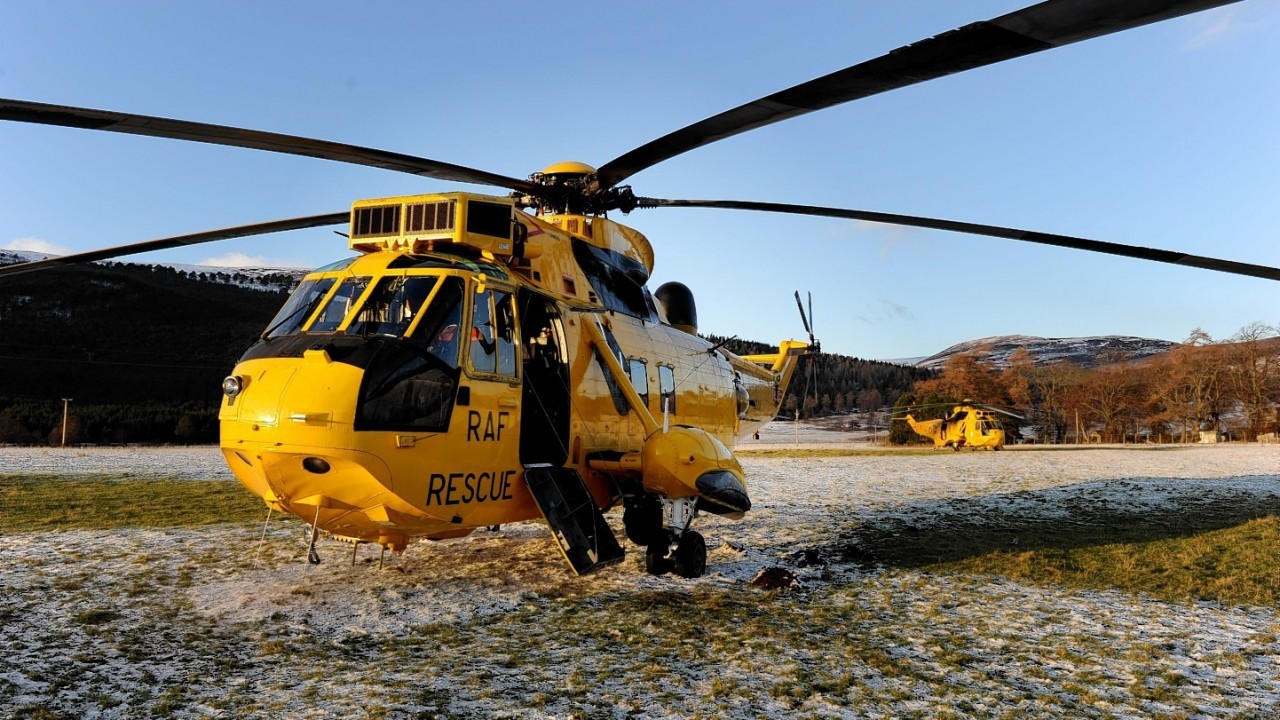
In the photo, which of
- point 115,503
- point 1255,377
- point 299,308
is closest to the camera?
point 299,308

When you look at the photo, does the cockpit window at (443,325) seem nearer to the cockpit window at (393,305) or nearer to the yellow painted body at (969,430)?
the cockpit window at (393,305)

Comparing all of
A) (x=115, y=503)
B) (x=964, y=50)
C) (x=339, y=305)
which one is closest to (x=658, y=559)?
(x=339, y=305)

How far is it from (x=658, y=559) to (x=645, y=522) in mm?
584

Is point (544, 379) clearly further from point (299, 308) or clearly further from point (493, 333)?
point (299, 308)

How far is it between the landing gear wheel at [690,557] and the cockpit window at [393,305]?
408 cm

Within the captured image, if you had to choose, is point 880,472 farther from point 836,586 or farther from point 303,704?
point 303,704

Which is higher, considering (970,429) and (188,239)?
(188,239)

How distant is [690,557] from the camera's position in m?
8.18

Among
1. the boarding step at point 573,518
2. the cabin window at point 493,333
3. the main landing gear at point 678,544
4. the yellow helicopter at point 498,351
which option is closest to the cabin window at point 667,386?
the yellow helicopter at point 498,351

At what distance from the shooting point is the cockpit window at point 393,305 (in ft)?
19.9

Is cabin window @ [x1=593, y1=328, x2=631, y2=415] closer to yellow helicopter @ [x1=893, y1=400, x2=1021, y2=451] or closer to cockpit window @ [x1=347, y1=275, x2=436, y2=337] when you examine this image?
cockpit window @ [x1=347, y1=275, x2=436, y2=337]

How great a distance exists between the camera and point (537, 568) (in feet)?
27.6

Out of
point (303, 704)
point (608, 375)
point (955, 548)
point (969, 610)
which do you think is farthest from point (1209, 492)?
point (303, 704)

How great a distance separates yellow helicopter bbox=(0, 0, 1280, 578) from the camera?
17.5 feet
